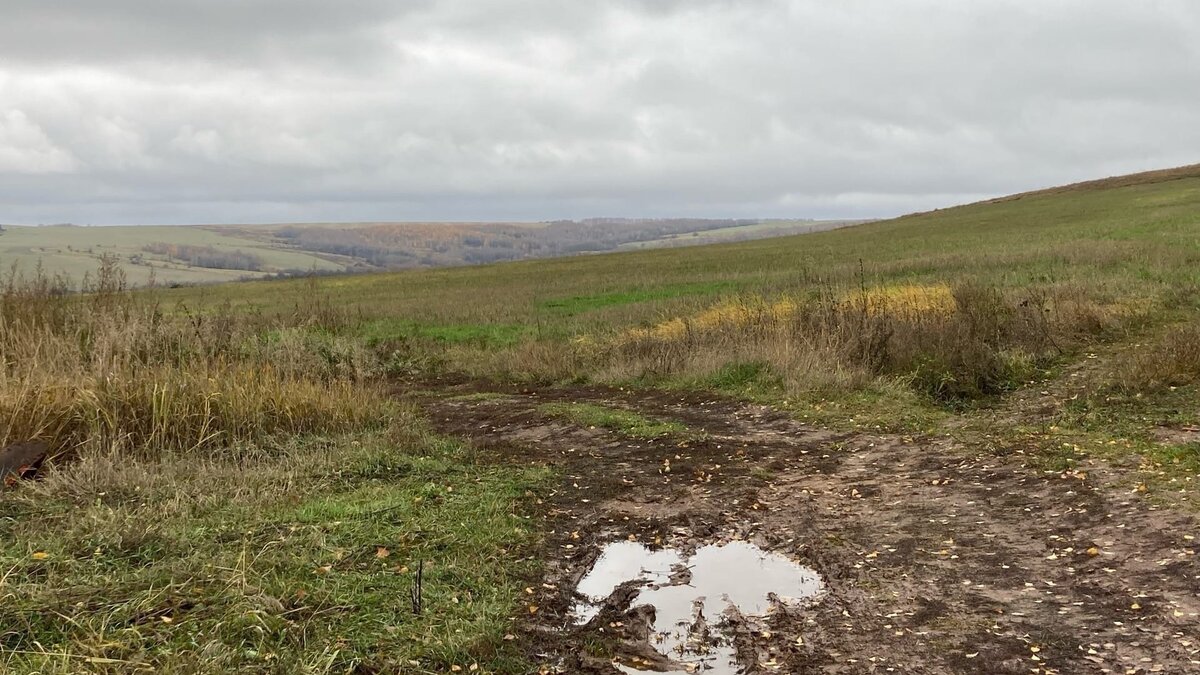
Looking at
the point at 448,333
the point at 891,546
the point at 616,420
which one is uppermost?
the point at 891,546

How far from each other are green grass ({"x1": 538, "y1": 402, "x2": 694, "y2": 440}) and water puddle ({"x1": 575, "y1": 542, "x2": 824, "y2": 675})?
3.48m

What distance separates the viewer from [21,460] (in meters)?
6.24

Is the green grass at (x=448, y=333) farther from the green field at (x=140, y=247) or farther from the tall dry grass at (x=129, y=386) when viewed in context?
the green field at (x=140, y=247)

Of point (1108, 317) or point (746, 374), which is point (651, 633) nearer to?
point (746, 374)

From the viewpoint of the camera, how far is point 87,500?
5.63 meters

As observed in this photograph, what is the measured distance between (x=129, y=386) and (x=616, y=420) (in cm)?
524

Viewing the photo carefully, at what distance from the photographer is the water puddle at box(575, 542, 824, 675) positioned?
4383mm

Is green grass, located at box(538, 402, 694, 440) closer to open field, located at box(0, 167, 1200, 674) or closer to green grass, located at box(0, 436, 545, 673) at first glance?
open field, located at box(0, 167, 1200, 674)

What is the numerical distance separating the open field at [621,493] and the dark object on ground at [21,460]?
0.36 ft

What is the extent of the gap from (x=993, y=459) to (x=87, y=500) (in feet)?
24.3

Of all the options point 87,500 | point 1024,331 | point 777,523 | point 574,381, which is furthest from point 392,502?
point 1024,331

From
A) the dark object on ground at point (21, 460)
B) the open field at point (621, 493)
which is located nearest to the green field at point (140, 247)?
the open field at point (621, 493)

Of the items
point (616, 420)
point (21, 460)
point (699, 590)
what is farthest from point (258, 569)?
point (616, 420)

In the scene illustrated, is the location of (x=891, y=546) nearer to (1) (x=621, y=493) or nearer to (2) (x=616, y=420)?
(1) (x=621, y=493)
